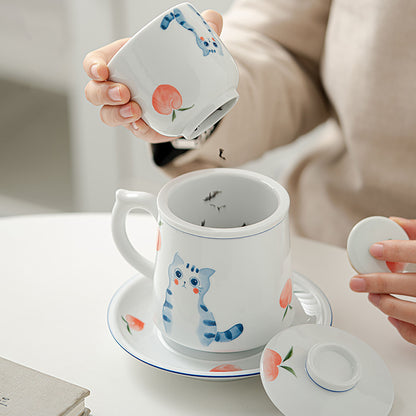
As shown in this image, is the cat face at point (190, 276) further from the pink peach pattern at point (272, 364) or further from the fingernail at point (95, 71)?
the fingernail at point (95, 71)

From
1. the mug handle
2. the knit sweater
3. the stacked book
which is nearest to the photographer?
the stacked book

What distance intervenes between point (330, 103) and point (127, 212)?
58cm

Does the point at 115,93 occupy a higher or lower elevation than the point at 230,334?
higher

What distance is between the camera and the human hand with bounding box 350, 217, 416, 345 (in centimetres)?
57

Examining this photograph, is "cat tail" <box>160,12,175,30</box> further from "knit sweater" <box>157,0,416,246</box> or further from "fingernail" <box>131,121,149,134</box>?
"knit sweater" <box>157,0,416,246</box>

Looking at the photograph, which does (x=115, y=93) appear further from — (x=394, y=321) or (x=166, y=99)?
(x=394, y=321)

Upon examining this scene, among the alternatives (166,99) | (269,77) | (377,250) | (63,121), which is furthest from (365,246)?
(63,121)

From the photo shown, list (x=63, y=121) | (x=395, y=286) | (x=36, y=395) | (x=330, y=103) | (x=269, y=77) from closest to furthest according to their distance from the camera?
(x=36, y=395), (x=395, y=286), (x=269, y=77), (x=330, y=103), (x=63, y=121)

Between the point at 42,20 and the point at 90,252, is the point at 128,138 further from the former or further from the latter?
the point at 90,252

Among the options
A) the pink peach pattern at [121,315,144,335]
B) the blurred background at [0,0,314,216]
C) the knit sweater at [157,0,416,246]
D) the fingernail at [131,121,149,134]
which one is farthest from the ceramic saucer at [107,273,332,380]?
the blurred background at [0,0,314,216]

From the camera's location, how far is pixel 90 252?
75 centimetres

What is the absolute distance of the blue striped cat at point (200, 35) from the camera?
50 cm

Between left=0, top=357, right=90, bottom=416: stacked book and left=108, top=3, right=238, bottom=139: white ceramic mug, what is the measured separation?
0.25 metres

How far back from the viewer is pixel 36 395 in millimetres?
471
